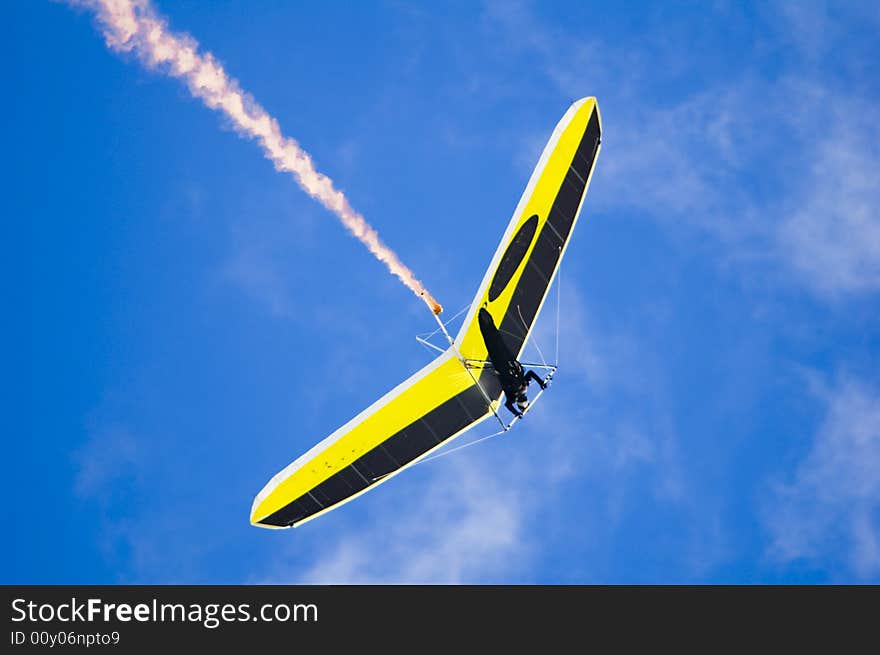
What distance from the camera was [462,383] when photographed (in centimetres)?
6359

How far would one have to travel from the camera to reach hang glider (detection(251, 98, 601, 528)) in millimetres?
63156

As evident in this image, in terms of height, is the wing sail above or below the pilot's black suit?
above

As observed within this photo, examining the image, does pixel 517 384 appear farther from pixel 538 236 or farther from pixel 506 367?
pixel 538 236

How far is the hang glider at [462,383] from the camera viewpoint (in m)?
63.2

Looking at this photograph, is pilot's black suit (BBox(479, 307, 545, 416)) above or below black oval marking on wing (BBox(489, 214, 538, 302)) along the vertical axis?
below

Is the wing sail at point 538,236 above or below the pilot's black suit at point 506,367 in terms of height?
above

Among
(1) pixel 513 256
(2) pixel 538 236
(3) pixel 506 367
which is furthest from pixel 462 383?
(2) pixel 538 236

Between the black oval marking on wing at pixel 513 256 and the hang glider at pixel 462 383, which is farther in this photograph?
the hang glider at pixel 462 383

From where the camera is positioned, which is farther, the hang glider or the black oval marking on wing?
the hang glider

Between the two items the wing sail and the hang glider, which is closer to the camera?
the wing sail
